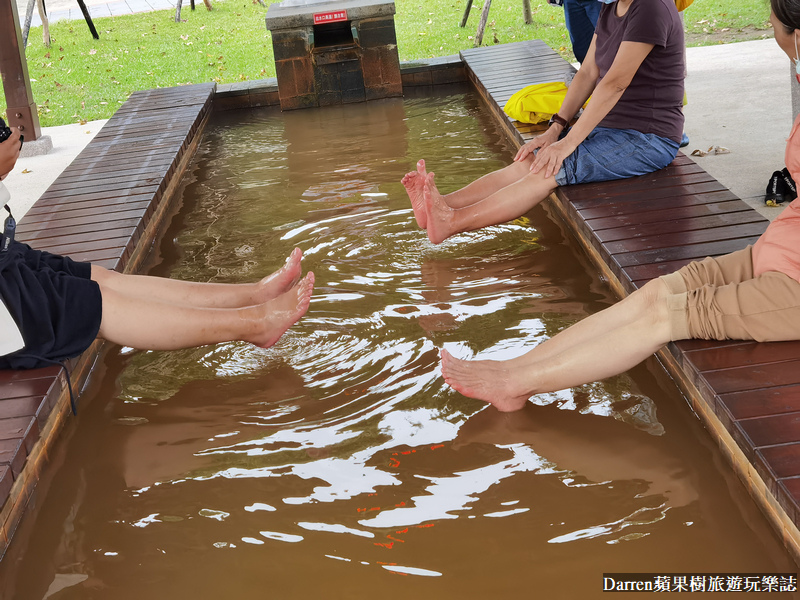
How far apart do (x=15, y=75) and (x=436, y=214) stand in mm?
4483

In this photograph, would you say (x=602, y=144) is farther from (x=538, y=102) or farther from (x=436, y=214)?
(x=538, y=102)

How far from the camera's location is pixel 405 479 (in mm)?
2330

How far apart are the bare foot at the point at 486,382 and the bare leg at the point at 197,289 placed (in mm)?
813

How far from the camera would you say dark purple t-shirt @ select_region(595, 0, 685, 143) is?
11.2ft

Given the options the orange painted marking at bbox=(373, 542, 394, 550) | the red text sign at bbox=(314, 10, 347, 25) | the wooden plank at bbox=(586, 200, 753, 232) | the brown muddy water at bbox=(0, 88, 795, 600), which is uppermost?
the red text sign at bbox=(314, 10, 347, 25)

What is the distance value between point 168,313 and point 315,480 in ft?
2.53

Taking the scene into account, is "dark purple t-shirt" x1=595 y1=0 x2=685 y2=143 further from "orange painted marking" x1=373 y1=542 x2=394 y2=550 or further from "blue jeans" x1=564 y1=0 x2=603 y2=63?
"orange painted marking" x1=373 y1=542 x2=394 y2=550

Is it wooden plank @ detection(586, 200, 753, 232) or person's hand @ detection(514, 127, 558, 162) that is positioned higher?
person's hand @ detection(514, 127, 558, 162)

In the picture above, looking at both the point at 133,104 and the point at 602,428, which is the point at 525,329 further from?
the point at 133,104

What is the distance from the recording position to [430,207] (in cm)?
371

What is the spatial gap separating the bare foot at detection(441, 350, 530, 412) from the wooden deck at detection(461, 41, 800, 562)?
49cm

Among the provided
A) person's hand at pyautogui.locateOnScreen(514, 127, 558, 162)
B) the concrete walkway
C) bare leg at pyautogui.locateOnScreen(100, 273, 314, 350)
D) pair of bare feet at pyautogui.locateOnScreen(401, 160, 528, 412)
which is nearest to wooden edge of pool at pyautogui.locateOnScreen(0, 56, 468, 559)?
bare leg at pyautogui.locateOnScreen(100, 273, 314, 350)

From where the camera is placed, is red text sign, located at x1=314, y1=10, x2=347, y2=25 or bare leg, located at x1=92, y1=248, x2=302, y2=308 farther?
red text sign, located at x1=314, y1=10, x2=347, y2=25

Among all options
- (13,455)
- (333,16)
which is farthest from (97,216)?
(333,16)
